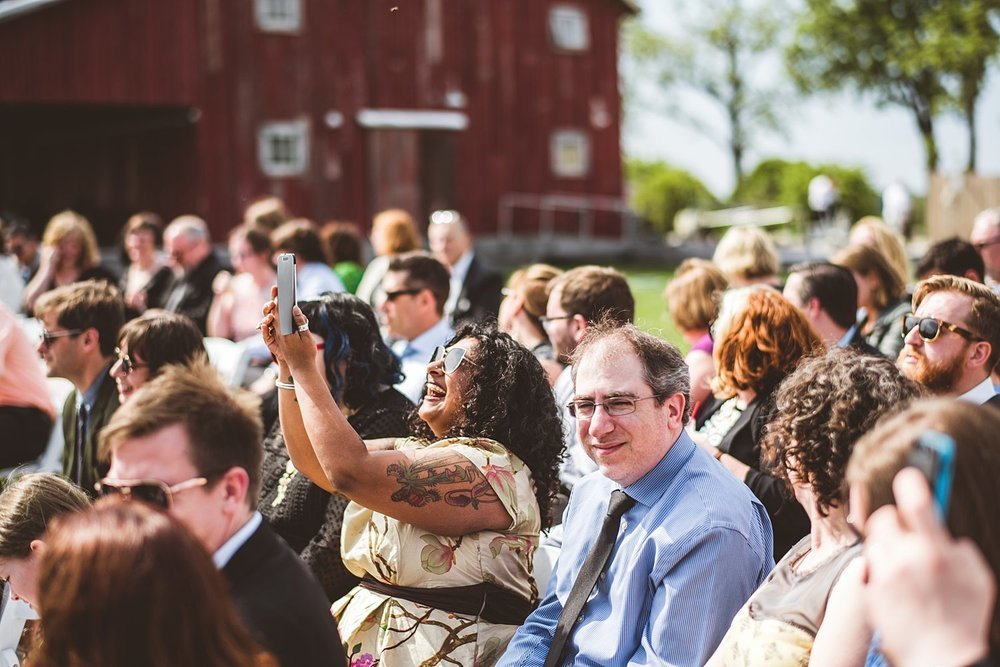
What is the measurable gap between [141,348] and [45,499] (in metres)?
1.45

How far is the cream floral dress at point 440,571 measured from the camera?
11.4 ft

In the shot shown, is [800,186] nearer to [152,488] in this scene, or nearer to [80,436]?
[80,436]

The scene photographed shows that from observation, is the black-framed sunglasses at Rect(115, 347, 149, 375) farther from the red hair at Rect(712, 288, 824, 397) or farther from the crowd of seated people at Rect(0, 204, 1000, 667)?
the red hair at Rect(712, 288, 824, 397)

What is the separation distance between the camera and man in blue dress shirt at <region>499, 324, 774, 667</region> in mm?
3053

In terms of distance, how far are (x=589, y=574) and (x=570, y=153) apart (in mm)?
24005

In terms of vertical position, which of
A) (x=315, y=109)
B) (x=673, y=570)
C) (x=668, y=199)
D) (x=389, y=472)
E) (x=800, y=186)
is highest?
(x=315, y=109)

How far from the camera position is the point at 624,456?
3322 millimetres

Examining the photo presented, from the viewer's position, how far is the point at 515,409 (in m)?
3.67

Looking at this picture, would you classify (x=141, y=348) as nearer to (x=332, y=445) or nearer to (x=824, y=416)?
(x=332, y=445)

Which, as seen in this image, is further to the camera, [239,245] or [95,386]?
[239,245]

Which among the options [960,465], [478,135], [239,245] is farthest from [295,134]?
[960,465]

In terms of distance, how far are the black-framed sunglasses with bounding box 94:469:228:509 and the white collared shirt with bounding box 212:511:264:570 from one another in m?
0.14

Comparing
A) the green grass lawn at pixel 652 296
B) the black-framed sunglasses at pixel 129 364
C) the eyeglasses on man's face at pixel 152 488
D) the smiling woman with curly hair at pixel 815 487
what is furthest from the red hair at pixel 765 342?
the green grass lawn at pixel 652 296

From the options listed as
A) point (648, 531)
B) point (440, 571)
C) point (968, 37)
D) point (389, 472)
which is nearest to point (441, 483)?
point (389, 472)
